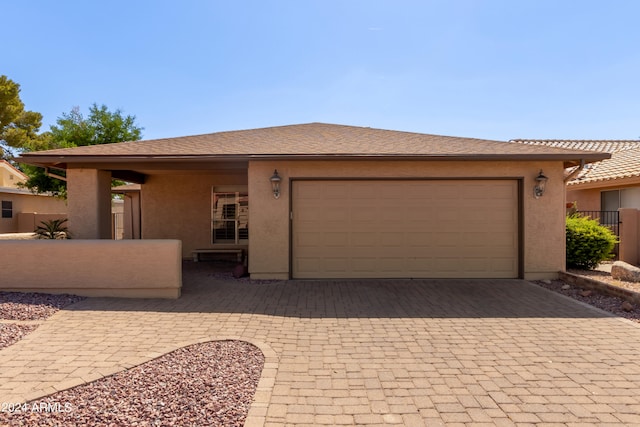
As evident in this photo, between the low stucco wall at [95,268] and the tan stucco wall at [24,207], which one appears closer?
the low stucco wall at [95,268]

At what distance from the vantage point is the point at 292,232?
848 centimetres

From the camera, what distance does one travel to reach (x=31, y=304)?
6.07 metres

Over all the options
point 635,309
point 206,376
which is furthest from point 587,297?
point 206,376

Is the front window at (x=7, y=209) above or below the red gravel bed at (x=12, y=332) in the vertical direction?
above

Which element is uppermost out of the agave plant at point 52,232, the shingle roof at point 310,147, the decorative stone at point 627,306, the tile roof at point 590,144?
the tile roof at point 590,144

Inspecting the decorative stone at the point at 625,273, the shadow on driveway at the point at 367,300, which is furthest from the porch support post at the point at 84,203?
the decorative stone at the point at 625,273

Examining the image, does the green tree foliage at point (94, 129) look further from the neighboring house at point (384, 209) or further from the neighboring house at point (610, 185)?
the neighboring house at point (610, 185)

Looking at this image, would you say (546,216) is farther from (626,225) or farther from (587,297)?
(626,225)

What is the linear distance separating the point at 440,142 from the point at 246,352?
748 centimetres

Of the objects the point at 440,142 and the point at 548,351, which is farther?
the point at 440,142

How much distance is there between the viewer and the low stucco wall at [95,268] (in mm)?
6766

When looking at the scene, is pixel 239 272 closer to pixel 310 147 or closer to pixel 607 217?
pixel 310 147

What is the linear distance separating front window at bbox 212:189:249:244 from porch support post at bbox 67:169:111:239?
3966mm

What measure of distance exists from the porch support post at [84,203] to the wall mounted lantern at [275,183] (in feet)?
14.0
